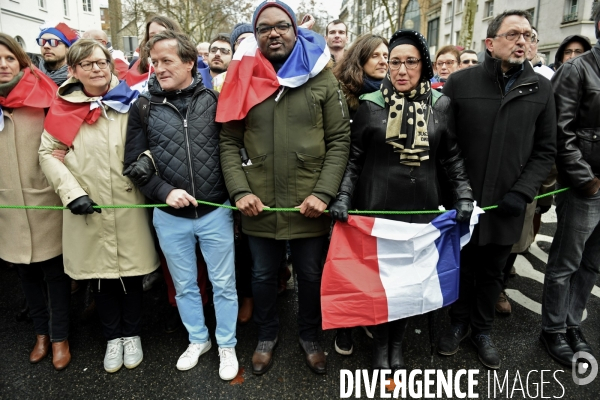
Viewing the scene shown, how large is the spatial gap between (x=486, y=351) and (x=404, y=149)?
5.43ft

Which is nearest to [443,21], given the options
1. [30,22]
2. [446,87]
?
[30,22]

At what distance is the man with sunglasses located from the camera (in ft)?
8.96

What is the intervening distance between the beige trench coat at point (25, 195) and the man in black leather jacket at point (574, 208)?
3.62 m

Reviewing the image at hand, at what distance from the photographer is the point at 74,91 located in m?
2.89

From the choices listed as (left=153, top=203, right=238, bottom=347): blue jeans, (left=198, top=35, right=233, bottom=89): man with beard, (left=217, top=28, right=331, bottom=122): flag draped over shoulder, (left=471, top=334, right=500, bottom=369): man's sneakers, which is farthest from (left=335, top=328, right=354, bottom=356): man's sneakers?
(left=198, top=35, right=233, bottom=89): man with beard

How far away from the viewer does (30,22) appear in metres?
21.6

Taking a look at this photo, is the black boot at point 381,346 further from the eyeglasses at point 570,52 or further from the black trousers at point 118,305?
the eyeglasses at point 570,52

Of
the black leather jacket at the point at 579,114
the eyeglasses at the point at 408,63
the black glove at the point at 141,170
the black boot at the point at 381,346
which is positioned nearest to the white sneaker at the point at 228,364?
the black boot at the point at 381,346

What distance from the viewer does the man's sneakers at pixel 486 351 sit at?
3062mm

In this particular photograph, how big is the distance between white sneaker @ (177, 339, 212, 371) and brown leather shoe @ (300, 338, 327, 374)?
76 cm

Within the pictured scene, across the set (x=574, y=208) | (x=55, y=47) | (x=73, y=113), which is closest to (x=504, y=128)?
(x=574, y=208)

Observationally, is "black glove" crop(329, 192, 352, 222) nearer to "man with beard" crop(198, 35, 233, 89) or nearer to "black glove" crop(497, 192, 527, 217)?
"black glove" crop(497, 192, 527, 217)

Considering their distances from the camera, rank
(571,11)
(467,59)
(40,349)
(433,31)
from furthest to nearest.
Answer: (433,31) → (571,11) → (467,59) → (40,349)

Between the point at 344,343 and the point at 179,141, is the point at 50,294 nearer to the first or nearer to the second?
the point at 179,141
